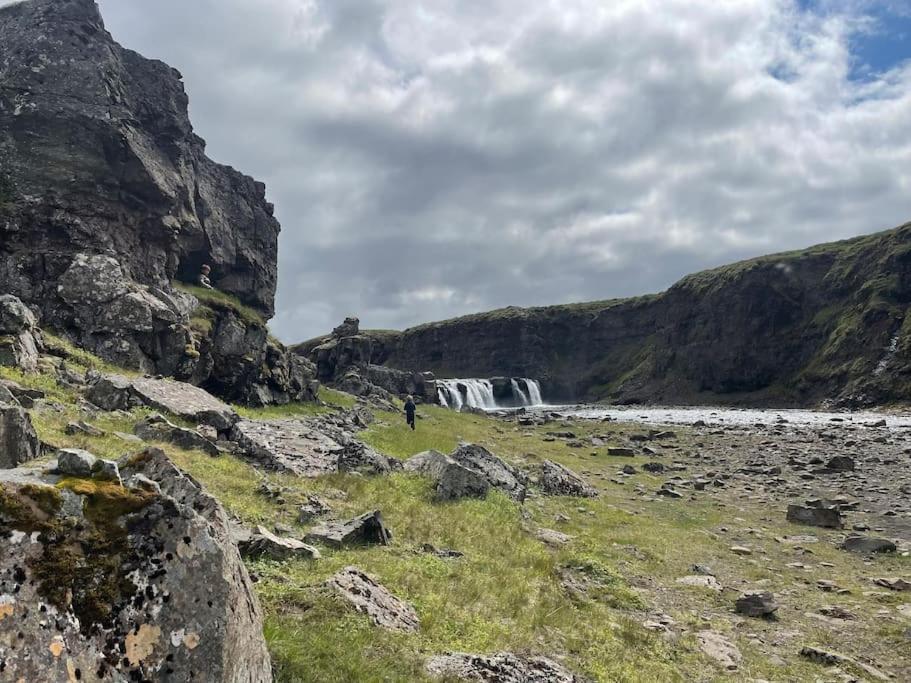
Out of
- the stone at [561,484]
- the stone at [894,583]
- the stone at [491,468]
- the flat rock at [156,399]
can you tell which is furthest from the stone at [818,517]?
the flat rock at [156,399]

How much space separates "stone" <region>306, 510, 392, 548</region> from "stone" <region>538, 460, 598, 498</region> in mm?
14330

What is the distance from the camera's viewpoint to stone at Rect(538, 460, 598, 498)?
85.2 ft

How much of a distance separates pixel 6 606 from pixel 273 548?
6613 mm

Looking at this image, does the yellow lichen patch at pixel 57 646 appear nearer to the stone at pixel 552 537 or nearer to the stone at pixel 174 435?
the stone at pixel 174 435

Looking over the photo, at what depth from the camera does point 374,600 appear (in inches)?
340

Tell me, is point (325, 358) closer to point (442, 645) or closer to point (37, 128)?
point (37, 128)

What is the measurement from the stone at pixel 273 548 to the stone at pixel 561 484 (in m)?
16.9

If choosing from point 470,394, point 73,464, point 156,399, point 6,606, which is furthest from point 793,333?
point 6,606

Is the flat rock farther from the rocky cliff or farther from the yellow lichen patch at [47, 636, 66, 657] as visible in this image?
the yellow lichen patch at [47, 636, 66, 657]

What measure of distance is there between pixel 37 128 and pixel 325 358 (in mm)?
89688

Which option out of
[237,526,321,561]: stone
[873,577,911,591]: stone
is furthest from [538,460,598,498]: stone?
[237,526,321,561]: stone

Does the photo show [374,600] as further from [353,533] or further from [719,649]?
[719,649]

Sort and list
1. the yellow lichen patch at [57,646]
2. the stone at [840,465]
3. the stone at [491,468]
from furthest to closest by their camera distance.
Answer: the stone at [840,465] < the stone at [491,468] < the yellow lichen patch at [57,646]

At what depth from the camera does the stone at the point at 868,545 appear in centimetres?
1770
